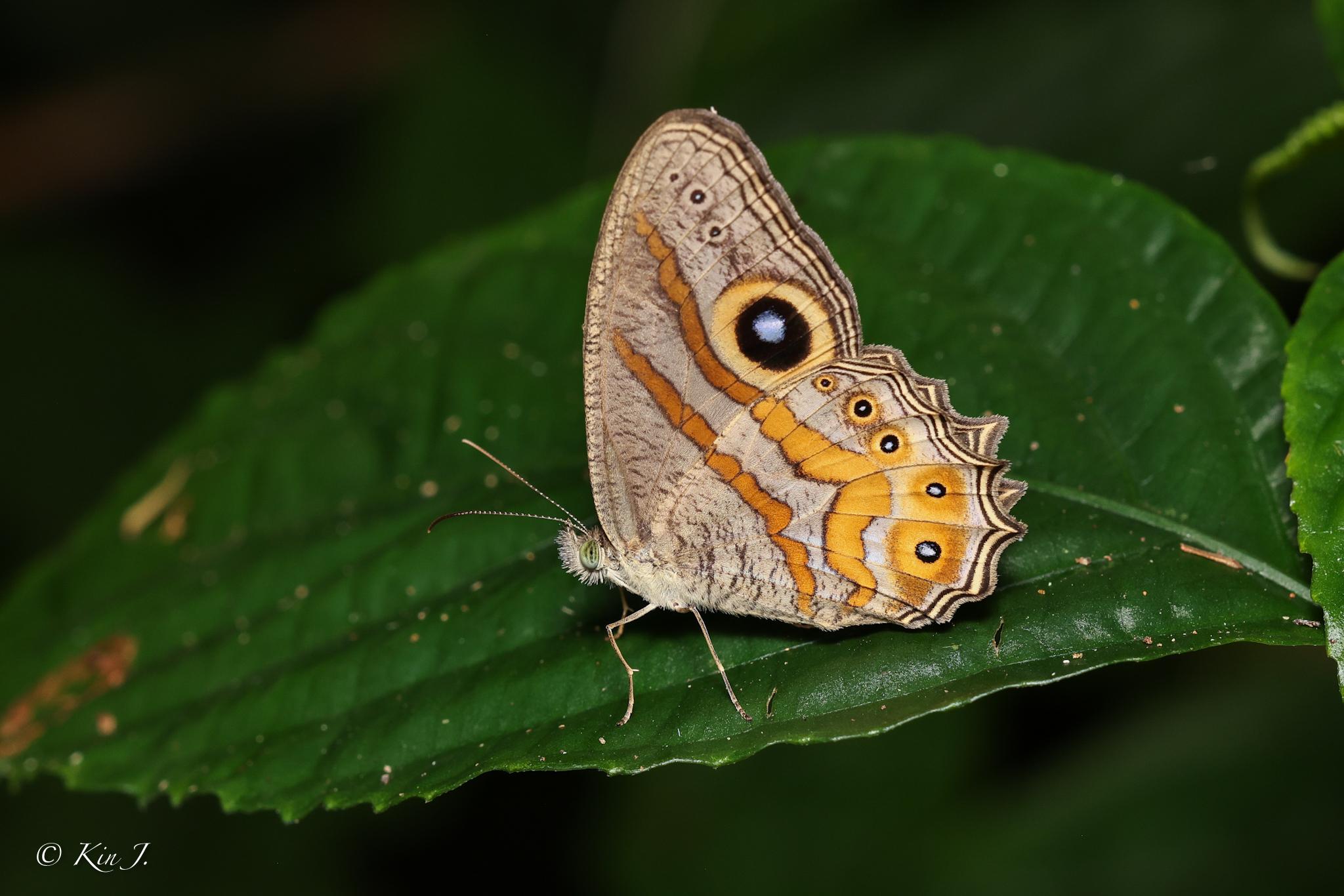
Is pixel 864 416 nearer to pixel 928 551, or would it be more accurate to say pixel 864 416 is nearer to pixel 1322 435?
pixel 928 551

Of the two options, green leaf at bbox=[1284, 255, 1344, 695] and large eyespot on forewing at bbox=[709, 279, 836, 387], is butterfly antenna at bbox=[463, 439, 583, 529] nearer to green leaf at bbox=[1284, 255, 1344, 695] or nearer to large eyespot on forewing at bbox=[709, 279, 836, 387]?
large eyespot on forewing at bbox=[709, 279, 836, 387]

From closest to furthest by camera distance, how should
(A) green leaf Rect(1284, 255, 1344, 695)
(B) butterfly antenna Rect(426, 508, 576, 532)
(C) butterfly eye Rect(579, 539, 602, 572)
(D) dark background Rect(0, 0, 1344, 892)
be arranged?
(A) green leaf Rect(1284, 255, 1344, 695) → (C) butterfly eye Rect(579, 539, 602, 572) → (B) butterfly antenna Rect(426, 508, 576, 532) → (D) dark background Rect(0, 0, 1344, 892)

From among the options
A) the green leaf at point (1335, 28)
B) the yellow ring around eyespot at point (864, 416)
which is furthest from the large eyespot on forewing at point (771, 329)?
the green leaf at point (1335, 28)

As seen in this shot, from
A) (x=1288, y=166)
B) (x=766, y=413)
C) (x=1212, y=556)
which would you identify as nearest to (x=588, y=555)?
(x=766, y=413)

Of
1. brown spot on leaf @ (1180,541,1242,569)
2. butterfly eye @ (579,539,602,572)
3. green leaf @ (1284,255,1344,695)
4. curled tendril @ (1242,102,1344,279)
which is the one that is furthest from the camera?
butterfly eye @ (579,539,602,572)

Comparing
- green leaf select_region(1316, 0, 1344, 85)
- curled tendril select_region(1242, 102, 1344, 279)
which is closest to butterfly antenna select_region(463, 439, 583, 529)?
curled tendril select_region(1242, 102, 1344, 279)

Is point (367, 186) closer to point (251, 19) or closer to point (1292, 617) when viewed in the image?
point (251, 19)
